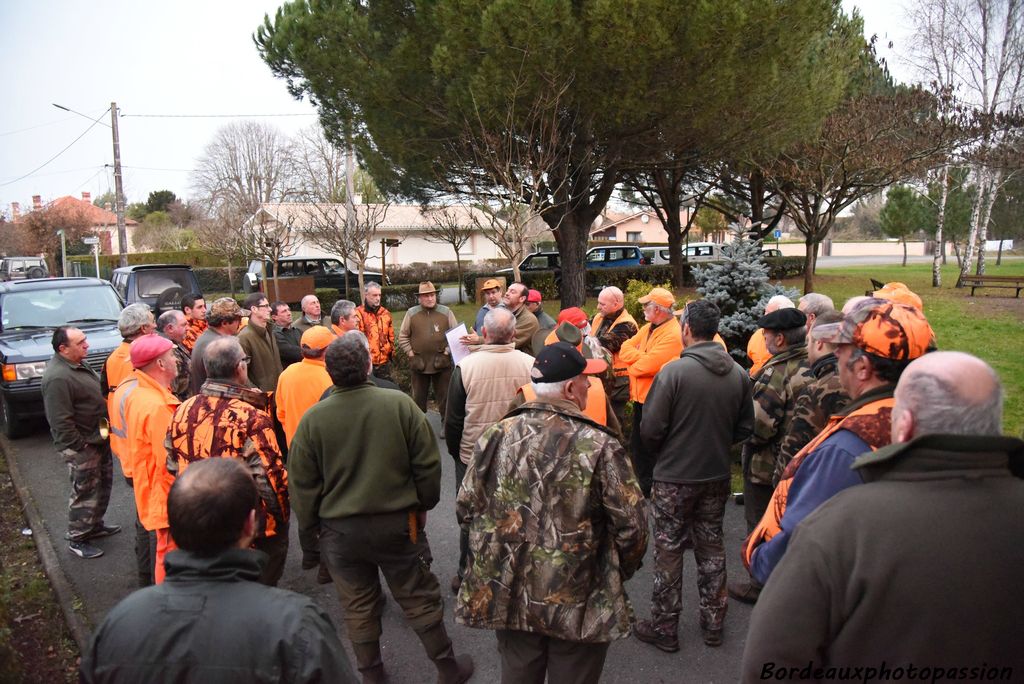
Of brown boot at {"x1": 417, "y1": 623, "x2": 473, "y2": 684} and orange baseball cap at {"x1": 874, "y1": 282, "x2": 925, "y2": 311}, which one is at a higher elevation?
orange baseball cap at {"x1": 874, "y1": 282, "x2": 925, "y2": 311}

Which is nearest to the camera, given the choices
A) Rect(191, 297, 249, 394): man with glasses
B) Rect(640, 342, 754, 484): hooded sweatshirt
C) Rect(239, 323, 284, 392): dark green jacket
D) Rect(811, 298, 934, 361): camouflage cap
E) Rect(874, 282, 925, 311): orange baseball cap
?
Rect(811, 298, 934, 361): camouflage cap

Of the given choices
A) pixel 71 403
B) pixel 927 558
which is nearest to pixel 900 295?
pixel 927 558

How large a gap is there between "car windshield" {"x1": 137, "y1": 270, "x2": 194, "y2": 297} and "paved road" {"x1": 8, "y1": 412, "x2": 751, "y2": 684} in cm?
888

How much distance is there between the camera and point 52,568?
5270mm

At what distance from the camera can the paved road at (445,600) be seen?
3861mm

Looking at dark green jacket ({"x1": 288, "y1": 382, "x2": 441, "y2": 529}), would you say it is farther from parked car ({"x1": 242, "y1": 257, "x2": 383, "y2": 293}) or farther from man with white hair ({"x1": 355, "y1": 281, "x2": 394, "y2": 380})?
parked car ({"x1": 242, "y1": 257, "x2": 383, "y2": 293})

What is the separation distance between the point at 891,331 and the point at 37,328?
11.2 m

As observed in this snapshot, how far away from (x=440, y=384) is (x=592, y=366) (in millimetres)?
4697

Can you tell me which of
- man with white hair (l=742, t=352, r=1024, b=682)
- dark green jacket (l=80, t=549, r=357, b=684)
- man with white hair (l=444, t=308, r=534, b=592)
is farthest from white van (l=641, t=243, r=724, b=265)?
dark green jacket (l=80, t=549, r=357, b=684)

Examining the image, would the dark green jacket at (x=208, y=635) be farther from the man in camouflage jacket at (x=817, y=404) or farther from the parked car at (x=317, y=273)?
the parked car at (x=317, y=273)

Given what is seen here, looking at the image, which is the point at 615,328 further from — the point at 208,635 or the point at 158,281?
the point at 158,281

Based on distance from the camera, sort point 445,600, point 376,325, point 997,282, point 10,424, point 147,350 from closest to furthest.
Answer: point 147,350, point 445,600, point 376,325, point 10,424, point 997,282

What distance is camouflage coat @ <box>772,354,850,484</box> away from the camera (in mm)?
3400

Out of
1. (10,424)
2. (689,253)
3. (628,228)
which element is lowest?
(10,424)
